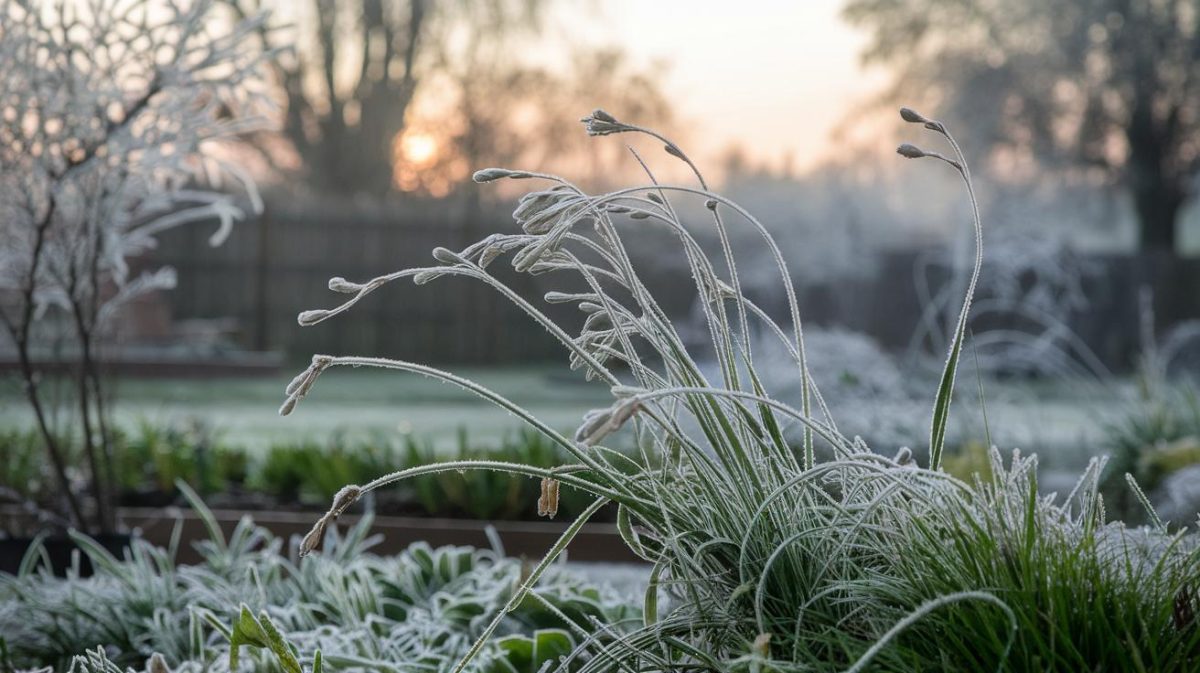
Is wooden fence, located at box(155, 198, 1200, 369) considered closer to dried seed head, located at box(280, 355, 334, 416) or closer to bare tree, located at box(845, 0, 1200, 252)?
bare tree, located at box(845, 0, 1200, 252)

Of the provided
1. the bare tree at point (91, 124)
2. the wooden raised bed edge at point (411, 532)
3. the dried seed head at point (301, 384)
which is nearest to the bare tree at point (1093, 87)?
the wooden raised bed edge at point (411, 532)

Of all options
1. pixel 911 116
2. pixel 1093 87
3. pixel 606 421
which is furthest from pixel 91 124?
pixel 1093 87

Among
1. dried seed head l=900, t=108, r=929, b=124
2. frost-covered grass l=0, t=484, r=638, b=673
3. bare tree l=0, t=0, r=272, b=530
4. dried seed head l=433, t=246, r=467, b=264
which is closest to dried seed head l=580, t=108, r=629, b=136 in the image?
dried seed head l=433, t=246, r=467, b=264

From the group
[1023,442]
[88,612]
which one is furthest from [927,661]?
[1023,442]

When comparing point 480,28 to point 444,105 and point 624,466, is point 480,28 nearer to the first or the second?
point 444,105

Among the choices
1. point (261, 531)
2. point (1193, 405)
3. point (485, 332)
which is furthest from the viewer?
point (485, 332)

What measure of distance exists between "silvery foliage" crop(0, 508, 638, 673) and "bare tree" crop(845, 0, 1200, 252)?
65.3ft

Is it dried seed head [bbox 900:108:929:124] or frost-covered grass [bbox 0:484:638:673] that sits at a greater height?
dried seed head [bbox 900:108:929:124]

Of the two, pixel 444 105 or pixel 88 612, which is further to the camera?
pixel 444 105

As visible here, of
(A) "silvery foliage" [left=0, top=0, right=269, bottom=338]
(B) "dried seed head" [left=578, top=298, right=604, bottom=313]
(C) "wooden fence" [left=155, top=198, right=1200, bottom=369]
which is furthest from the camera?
(C) "wooden fence" [left=155, top=198, right=1200, bottom=369]

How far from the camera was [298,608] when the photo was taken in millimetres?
2500

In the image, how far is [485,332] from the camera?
1638 centimetres

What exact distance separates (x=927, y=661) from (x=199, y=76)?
2.58 meters

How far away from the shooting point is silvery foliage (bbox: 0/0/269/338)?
3.18 meters
